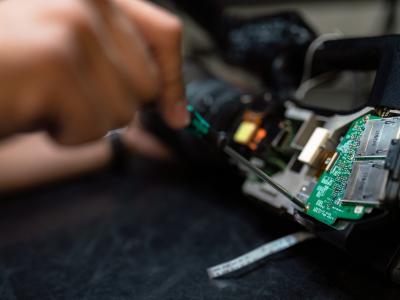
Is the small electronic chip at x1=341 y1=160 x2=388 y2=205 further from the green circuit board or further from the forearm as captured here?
the forearm

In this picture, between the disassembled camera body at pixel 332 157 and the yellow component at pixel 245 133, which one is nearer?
the disassembled camera body at pixel 332 157

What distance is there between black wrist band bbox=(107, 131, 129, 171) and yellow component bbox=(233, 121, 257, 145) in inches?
16.9

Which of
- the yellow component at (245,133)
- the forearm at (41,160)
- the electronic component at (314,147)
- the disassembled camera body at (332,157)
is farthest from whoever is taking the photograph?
the forearm at (41,160)

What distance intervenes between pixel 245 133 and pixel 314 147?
16 centimetres

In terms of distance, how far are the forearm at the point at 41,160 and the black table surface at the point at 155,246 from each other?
1.4 inches

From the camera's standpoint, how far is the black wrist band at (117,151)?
1060mm

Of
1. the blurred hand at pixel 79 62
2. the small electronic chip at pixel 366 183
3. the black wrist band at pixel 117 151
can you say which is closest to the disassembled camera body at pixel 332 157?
the small electronic chip at pixel 366 183

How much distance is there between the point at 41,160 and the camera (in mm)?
991

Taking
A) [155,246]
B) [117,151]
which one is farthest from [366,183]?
[117,151]

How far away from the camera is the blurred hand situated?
0.41m

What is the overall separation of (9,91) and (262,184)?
0.47 m

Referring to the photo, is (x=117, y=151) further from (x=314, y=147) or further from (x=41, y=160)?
(x=314, y=147)

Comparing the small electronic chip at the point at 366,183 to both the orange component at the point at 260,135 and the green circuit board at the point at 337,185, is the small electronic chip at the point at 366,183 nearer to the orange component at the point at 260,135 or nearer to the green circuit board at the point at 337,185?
the green circuit board at the point at 337,185

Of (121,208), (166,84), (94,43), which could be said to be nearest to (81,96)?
(94,43)
